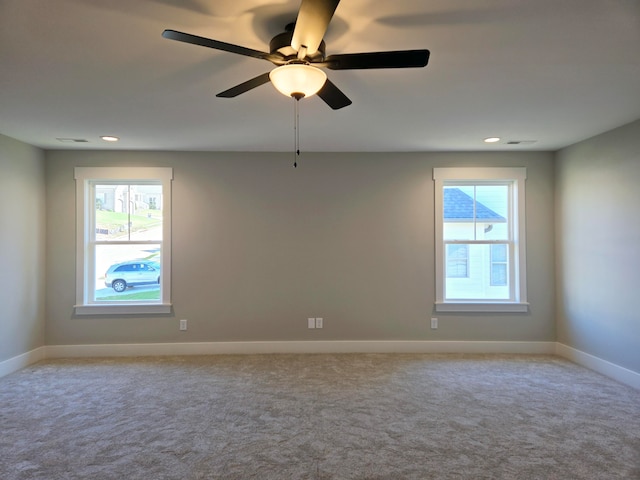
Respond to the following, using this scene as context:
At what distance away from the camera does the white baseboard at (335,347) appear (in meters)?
4.46

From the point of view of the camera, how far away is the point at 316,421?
2.79 meters

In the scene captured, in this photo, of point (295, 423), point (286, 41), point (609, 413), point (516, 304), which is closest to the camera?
point (286, 41)

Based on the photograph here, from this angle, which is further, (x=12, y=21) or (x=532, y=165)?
(x=532, y=165)

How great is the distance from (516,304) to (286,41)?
4189 millimetres

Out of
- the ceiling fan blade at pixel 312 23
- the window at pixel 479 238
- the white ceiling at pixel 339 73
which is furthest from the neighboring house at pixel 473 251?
the ceiling fan blade at pixel 312 23

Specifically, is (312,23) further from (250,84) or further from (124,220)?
(124,220)

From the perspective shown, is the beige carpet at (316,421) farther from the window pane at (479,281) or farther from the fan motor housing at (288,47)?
the fan motor housing at (288,47)

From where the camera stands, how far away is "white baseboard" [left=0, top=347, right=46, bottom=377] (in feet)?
12.5

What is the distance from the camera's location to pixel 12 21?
5.94 ft

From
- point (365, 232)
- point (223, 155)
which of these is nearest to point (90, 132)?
point (223, 155)

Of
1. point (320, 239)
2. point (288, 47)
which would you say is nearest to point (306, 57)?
point (288, 47)

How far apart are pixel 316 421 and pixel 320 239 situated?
7.47 feet

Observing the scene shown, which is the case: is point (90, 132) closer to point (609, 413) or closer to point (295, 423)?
point (295, 423)

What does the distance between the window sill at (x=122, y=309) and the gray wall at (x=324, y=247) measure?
186 millimetres
